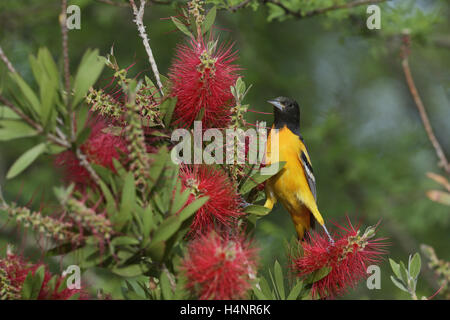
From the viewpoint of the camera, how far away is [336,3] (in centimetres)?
443

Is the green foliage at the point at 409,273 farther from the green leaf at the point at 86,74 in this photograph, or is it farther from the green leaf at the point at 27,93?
the green leaf at the point at 27,93

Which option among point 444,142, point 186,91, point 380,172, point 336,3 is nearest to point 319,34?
point 444,142

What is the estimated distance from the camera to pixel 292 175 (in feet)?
13.0

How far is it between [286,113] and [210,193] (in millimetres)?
2227

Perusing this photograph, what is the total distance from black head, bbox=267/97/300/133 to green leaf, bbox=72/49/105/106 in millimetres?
2518

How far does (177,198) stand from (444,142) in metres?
9.12

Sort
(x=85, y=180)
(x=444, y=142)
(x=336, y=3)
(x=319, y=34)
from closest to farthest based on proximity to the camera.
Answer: (x=85, y=180)
(x=336, y=3)
(x=444, y=142)
(x=319, y=34)

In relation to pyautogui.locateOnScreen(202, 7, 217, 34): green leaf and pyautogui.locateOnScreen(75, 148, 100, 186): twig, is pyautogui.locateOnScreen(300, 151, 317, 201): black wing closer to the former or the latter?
pyautogui.locateOnScreen(202, 7, 217, 34): green leaf

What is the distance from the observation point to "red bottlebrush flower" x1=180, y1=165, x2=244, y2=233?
209cm

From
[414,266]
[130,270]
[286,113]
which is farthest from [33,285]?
[286,113]

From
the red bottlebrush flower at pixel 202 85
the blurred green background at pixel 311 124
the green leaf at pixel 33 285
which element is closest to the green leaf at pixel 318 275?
the red bottlebrush flower at pixel 202 85

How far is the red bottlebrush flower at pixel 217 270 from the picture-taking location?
1731 millimetres

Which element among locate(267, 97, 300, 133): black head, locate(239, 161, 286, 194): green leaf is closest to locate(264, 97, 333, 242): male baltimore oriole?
locate(267, 97, 300, 133): black head
